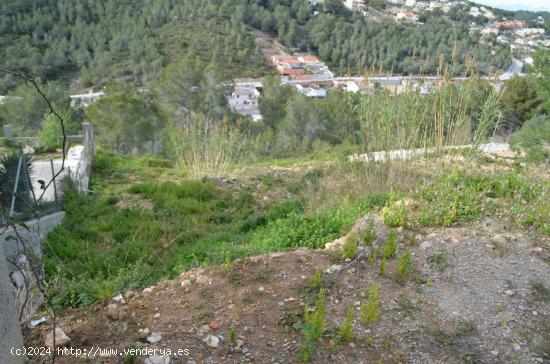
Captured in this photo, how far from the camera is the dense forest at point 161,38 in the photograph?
87.7 feet

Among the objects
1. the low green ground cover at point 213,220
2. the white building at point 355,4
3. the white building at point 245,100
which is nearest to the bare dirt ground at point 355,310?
the low green ground cover at point 213,220

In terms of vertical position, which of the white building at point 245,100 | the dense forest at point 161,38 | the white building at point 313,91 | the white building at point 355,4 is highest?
the white building at point 355,4

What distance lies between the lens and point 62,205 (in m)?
4.87

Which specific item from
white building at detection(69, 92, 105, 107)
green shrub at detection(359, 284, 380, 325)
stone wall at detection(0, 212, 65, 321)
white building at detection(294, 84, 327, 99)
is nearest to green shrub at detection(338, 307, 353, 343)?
green shrub at detection(359, 284, 380, 325)

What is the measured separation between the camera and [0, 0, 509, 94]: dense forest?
26.7 metres

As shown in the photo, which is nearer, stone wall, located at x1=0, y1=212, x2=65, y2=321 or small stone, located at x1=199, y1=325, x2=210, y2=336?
stone wall, located at x1=0, y1=212, x2=65, y2=321

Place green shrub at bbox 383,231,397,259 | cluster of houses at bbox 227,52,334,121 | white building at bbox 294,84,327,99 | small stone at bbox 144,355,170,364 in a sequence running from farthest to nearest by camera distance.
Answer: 1. cluster of houses at bbox 227,52,334,121
2. white building at bbox 294,84,327,99
3. green shrub at bbox 383,231,397,259
4. small stone at bbox 144,355,170,364

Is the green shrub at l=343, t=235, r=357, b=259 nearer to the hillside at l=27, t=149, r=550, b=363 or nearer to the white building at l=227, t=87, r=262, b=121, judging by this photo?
the hillside at l=27, t=149, r=550, b=363

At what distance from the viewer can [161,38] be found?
31.3 meters

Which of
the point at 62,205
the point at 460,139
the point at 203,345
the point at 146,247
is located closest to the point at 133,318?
the point at 203,345

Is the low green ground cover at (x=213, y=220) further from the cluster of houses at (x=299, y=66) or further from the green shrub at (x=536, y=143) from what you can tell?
the cluster of houses at (x=299, y=66)

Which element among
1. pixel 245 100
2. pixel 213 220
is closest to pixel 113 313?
pixel 213 220

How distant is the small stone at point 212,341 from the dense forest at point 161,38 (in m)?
22.8

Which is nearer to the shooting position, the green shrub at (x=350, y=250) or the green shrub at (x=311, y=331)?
the green shrub at (x=311, y=331)
